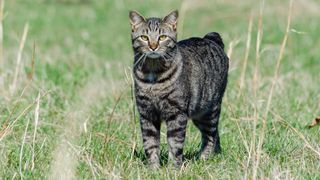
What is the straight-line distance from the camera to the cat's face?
607cm

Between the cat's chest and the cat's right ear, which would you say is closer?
the cat's chest

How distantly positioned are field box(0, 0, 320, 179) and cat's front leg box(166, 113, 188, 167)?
0.37ft

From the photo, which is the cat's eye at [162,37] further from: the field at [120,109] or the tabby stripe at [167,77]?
the field at [120,109]

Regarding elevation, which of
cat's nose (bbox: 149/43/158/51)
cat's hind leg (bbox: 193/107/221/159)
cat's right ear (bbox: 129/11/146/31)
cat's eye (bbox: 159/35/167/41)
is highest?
cat's right ear (bbox: 129/11/146/31)

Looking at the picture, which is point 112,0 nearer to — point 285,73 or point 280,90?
point 285,73

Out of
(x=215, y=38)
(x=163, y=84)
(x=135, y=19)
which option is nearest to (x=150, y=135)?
(x=163, y=84)

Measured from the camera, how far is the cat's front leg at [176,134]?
618 centimetres

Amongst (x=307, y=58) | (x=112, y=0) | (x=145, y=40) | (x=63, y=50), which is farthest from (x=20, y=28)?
(x=145, y=40)

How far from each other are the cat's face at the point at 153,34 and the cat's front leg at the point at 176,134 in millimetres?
484

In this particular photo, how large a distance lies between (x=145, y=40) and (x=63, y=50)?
723cm

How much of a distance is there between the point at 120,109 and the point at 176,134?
5.73 ft

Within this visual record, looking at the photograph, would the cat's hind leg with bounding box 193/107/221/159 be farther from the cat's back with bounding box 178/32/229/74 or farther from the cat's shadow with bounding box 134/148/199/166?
the cat's back with bounding box 178/32/229/74

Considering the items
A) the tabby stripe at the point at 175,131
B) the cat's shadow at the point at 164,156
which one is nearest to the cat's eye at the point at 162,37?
the tabby stripe at the point at 175,131

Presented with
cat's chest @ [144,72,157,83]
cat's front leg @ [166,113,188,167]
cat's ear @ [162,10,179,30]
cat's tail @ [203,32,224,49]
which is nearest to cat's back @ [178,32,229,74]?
cat's tail @ [203,32,224,49]
